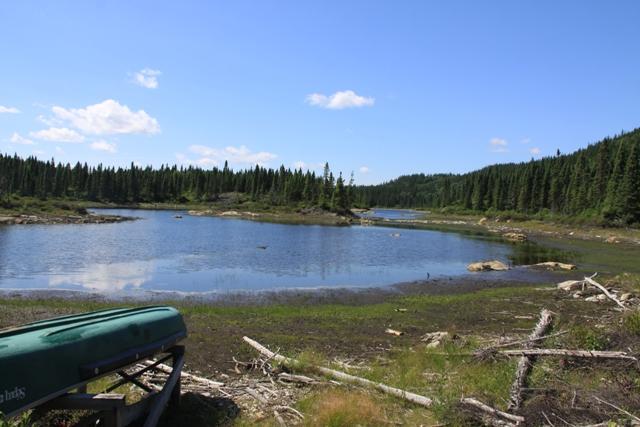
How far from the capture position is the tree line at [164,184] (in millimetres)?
138750

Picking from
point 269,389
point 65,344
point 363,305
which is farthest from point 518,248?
point 65,344

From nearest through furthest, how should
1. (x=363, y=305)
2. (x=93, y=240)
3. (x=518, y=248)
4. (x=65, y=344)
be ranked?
(x=65, y=344)
(x=363, y=305)
(x=93, y=240)
(x=518, y=248)

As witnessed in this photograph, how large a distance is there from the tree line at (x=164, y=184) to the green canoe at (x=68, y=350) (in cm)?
11873

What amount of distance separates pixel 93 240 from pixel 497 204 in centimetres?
12610

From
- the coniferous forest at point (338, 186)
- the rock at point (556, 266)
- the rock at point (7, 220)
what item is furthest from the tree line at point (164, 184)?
the rock at point (556, 266)

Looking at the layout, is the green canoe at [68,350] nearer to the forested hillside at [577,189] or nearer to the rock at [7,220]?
the rock at [7,220]

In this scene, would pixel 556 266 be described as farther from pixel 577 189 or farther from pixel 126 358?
pixel 577 189

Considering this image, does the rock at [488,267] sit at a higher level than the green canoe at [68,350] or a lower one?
lower

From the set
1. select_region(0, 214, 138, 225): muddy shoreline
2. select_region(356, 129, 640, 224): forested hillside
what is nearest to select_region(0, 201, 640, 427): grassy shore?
select_region(0, 214, 138, 225): muddy shoreline

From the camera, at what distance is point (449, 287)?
29.6 metres

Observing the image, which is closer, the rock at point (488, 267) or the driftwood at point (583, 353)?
the driftwood at point (583, 353)

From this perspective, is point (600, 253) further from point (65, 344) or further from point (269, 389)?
point (65, 344)

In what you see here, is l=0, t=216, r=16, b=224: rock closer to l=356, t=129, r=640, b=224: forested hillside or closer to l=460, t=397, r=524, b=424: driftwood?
l=460, t=397, r=524, b=424: driftwood

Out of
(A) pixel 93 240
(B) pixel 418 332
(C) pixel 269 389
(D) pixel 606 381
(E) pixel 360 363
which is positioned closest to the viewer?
(D) pixel 606 381
